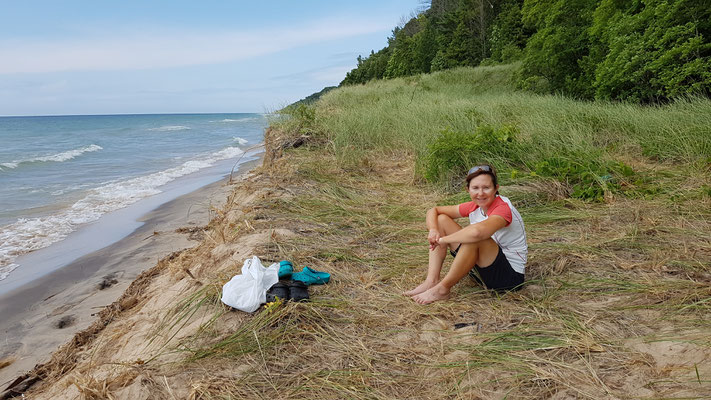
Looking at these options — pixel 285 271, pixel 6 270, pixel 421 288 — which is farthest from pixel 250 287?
pixel 6 270

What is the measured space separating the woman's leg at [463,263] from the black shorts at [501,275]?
39mm

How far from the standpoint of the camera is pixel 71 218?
720cm

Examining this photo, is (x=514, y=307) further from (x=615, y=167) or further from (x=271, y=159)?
(x=271, y=159)

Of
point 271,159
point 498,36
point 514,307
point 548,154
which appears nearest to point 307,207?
point 514,307

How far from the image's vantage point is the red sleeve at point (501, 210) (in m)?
2.84

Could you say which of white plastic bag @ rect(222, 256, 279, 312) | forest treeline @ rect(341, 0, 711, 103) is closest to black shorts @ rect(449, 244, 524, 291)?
white plastic bag @ rect(222, 256, 279, 312)

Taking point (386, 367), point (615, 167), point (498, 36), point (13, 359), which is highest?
point (498, 36)

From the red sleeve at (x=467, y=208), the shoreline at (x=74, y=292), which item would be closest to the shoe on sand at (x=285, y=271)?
the red sleeve at (x=467, y=208)

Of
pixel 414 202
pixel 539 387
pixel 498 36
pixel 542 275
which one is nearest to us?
pixel 539 387

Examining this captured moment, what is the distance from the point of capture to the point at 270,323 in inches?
104

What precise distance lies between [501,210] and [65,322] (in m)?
3.58

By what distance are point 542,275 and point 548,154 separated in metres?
2.95

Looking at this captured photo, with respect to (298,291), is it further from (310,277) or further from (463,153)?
(463,153)

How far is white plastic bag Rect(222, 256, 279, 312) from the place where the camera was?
2794 mm
